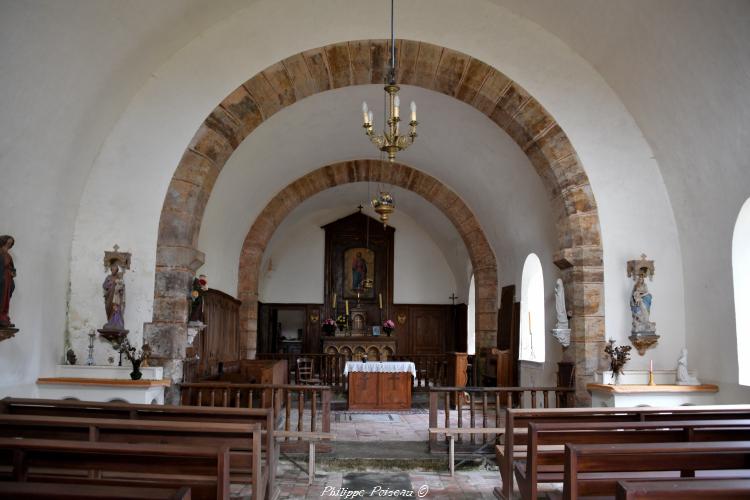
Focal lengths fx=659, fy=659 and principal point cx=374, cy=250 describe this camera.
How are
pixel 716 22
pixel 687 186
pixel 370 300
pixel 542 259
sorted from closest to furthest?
pixel 716 22, pixel 687 186, pixel 542 259, pixel 370 300

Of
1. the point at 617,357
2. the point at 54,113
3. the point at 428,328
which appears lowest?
the point at 617,357

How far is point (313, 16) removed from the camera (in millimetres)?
8406

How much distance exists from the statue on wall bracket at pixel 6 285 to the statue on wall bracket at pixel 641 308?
278 inches

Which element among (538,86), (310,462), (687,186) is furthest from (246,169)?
(687,186)

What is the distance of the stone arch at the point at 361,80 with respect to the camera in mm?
8203

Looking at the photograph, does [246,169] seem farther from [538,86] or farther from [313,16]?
[538,86]

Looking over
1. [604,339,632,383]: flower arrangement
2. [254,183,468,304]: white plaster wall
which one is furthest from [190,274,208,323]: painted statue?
[254,183,468,304]: white plaster wall

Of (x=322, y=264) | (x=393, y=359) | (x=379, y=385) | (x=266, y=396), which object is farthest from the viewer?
(x=322, y=264)

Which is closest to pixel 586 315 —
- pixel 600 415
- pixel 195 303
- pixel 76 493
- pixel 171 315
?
pixel 600 415

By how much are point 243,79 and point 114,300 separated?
10.5ft

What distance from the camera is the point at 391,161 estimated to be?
8.31 m

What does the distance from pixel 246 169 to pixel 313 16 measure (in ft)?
11.9

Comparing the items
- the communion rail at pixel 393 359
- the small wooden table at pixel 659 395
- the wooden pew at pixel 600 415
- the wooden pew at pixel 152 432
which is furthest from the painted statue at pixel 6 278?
the communion rail at pixel 393 359

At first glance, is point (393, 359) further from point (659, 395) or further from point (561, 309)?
point (659, 395)
